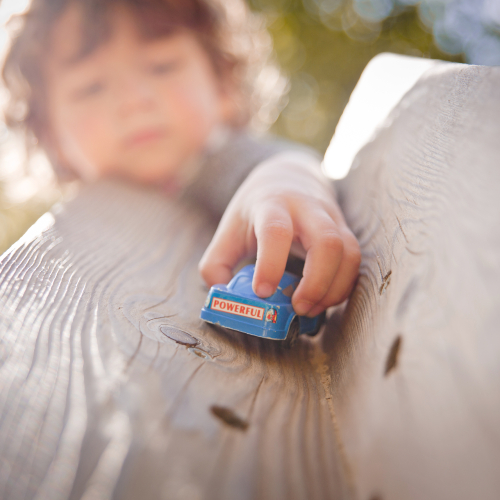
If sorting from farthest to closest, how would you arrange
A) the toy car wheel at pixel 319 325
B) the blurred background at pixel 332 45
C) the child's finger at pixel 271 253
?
the blurred background at pixel 332 45
the toy car wheel at pixel 319 325
the child's finger at pixel 271 253

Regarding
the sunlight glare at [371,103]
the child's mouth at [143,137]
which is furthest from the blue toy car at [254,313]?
the child's mouth at [143,137]

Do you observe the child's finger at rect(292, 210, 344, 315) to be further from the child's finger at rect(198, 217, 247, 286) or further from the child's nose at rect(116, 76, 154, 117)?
the child's nose at rect(116, 76, 154, 117)

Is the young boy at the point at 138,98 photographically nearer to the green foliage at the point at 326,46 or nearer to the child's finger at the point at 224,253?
the child's finger at the point at 224,253

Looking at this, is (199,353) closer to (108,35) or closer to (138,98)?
(138,98)

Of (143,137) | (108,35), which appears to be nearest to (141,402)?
(143,137)

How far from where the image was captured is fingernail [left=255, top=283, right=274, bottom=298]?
536 millimetres

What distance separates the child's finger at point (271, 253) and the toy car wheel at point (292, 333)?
0.06m

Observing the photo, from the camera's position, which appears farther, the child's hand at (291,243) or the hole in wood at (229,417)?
the child's hand at (291,243)

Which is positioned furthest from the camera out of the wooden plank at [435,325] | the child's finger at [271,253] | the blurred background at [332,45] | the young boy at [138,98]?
the blurred background at [332,45]

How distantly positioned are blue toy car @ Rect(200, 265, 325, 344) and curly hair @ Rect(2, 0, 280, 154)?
1.05m

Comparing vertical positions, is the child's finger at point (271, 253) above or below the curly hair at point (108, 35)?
below

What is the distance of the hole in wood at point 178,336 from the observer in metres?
0.46

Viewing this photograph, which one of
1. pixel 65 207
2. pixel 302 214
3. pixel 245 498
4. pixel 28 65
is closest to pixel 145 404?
pixel 245 498

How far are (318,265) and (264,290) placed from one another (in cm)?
8
